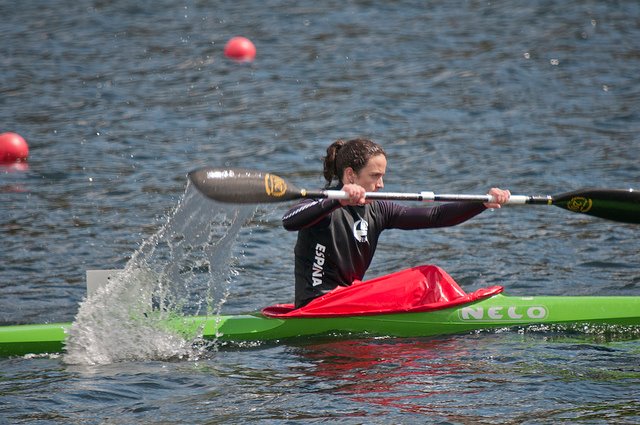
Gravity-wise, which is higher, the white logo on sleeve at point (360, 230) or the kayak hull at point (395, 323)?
the white logo on sleeve at point (360, 230)

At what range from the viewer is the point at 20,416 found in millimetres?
5305

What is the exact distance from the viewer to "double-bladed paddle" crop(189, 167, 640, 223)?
6055 millimetres

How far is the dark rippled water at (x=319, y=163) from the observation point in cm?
558

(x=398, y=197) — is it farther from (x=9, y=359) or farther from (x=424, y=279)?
(x=9, y=359)

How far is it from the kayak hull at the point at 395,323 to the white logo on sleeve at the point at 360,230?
1.54 feet

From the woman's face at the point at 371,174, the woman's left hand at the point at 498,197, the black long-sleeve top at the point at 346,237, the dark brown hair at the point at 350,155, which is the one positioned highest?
the dark brown hair at the point at 350,155

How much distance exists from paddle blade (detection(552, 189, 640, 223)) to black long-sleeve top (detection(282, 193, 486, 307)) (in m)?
0.67

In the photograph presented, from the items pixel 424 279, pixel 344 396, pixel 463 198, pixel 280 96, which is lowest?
pixel 344 396

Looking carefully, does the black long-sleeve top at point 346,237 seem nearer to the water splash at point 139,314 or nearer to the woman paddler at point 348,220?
the woman paddler at point 348,220

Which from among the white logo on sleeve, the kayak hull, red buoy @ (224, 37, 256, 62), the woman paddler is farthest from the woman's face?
red buoy @ (224, 37, 256, 62)

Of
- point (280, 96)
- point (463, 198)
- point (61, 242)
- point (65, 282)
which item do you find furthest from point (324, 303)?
point (280, 96)

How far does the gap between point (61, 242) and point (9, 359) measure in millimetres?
3056

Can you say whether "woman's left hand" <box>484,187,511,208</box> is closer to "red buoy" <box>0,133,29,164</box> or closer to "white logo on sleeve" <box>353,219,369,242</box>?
"white logo on sleeve" <box>353,219,369,242</box>

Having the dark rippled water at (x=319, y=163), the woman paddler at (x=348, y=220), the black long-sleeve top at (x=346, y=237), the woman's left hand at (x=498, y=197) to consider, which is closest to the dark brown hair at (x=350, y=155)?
the woman paddler at (x=348, y=220)
